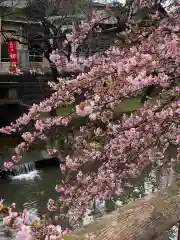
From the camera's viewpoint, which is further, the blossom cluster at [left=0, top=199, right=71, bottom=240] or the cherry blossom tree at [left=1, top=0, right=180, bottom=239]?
the cherry blossom tree at [left=1, top=0, right=180, bottom=239]

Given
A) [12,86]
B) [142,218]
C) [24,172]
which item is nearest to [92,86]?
[142,218]

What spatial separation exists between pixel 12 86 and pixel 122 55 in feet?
44.5

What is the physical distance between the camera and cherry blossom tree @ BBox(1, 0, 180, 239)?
362 cm

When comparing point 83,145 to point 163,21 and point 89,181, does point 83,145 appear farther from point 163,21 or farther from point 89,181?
point 163,21

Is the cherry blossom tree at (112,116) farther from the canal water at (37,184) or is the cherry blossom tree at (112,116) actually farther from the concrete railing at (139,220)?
the canal water at (37,184)

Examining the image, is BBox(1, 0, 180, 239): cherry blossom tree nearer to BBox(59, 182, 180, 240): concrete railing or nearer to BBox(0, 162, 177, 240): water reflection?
BBox(59, 182, 180, 240): concrete railing

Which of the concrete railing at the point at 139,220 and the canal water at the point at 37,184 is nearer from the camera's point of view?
the concrete railing at the point at 139,220

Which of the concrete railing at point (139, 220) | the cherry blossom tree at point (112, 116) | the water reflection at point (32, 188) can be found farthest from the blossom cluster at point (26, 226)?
the water reflection at point (32, 188)

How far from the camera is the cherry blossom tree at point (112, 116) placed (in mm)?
3625

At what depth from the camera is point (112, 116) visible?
13.5 ft

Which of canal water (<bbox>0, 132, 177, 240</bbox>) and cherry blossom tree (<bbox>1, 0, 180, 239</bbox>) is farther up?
cherry blossom tree (<bbox>1, 0, 180, 239</bbox>)

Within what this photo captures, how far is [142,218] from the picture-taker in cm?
185

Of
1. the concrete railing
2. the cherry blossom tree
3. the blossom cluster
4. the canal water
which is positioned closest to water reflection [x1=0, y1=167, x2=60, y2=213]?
the canal water

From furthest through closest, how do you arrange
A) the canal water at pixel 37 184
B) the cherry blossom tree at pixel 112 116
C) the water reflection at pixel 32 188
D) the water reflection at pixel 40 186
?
the water reflection at pixel 32 188
the water reflection at pixel 40 186
the canal water at pixel 37 184
the cherry blossom tree at pixel 112 116
